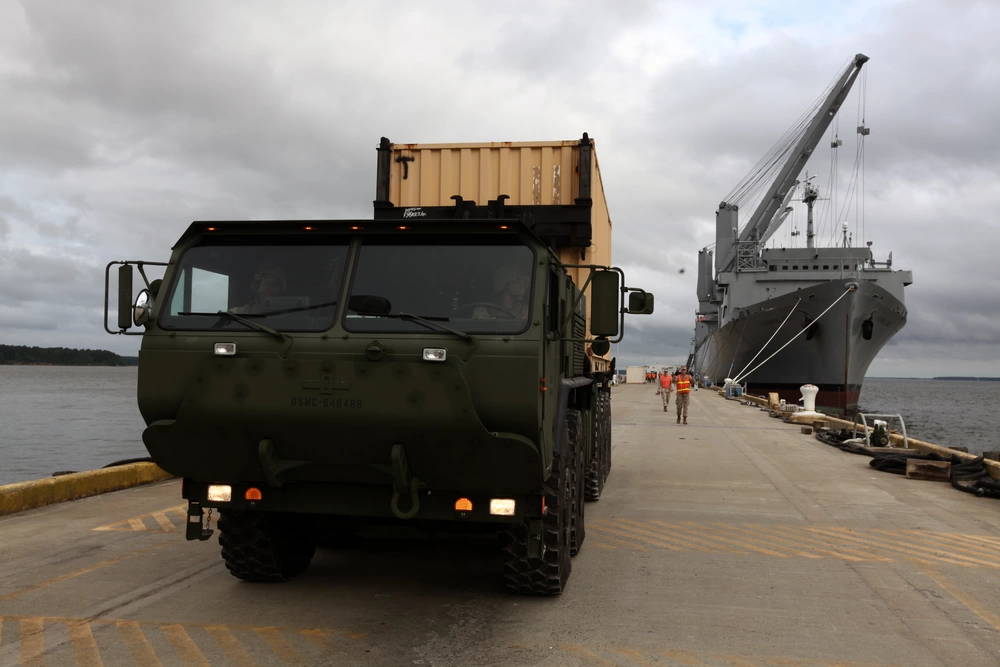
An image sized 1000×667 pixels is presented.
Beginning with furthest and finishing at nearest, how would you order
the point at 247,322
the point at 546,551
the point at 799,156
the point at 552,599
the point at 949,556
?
the point at 799,156
the point at 949,556
the point at 552,599
the point at 546,551
the point at 247,322

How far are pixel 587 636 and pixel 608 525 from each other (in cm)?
368

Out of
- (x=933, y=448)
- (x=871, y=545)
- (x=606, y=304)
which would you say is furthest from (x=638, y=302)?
(x=933, y=448)

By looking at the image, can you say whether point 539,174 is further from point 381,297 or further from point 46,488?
point 46,488

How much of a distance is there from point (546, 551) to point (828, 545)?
351 centimetres

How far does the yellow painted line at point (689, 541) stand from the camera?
7.57 meters

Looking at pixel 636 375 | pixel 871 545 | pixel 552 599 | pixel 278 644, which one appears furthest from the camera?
pixel 636 375

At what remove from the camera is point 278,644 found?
484 centimetres

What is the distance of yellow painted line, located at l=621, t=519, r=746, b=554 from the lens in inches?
298

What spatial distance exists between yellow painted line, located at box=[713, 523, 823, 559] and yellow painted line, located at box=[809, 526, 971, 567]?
693mm

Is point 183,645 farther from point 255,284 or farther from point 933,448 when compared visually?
point 933,448

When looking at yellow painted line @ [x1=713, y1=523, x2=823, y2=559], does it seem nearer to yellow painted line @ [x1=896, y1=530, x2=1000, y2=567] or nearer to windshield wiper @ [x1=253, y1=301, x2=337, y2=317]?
yellow painted line @ [x1=896, y1=530, x2=1000, y2=567]

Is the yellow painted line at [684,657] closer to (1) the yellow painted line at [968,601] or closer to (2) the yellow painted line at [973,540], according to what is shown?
(1) the yellow painted line at [968,601]

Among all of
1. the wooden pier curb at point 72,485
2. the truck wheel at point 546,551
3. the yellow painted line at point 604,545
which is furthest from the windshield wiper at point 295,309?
the yellow painted line at point 604,545

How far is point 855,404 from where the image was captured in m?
47.8
